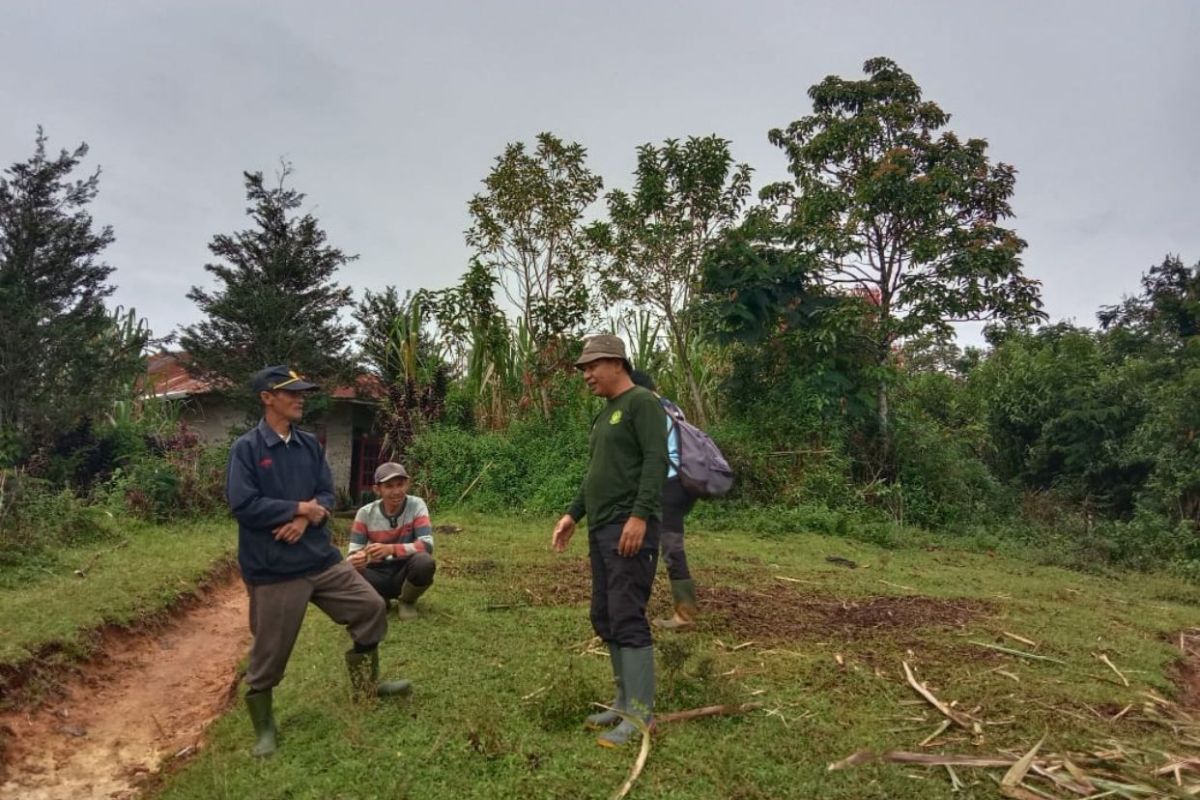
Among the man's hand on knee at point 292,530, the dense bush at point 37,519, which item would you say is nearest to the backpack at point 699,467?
the man's hand on knee at point 292,530

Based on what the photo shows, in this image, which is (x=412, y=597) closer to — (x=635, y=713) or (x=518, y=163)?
(x=635, y=713)

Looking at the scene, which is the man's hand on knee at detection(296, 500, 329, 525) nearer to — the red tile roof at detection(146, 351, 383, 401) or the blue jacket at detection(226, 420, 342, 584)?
the blue jacket at detection(226, 420, 342, 584)

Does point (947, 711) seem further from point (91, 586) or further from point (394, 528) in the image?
point (91, 586)

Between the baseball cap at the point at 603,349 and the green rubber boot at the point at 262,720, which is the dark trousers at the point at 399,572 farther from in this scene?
the baseball cap at the point at 603,349

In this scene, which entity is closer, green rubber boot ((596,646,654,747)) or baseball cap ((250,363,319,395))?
green rubber boot ((596,646,654,747))

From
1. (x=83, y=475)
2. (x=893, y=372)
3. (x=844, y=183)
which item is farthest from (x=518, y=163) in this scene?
(x=83, y=475)

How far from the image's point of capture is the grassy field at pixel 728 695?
11.0 feet

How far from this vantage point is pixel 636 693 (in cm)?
365

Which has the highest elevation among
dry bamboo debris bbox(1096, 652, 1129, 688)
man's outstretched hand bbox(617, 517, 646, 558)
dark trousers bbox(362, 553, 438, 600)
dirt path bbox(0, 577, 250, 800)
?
man's outstretched hand bbox(617, 517, 646, 558)

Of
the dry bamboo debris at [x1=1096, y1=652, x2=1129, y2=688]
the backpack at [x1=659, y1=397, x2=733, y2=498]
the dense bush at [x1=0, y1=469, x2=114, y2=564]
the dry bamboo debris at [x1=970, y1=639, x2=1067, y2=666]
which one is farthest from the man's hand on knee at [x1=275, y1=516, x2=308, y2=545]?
the dense bush at [x1=0, y1=469, x2=114, y2=564]

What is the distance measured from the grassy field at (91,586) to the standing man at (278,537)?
227 centimetres

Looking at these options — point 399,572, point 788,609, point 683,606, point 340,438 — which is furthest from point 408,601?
point 340,438

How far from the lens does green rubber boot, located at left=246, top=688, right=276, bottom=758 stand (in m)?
3.75

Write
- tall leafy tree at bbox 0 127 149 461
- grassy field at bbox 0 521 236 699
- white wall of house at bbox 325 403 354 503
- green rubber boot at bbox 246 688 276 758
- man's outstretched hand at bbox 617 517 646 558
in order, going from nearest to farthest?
man's outstretched hand at bbox 617 517 646 558 → green rubber boot at bbox 246 688 276 758 → grassy field at bbox 0 521 236 699 → tall leafy tree at bbox 0 127 149 461 → white wall of house at bbox 325 403 354 503
